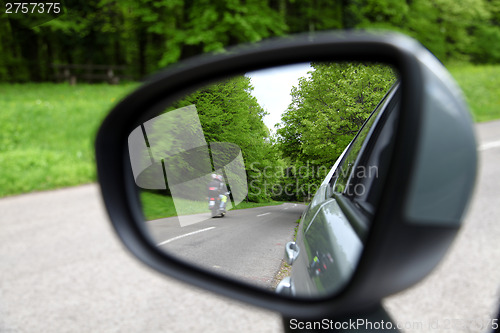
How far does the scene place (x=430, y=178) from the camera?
0.61 metres

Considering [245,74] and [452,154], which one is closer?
[452,154]

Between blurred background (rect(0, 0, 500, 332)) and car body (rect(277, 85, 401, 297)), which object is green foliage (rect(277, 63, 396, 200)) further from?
blurred background (rect(0, 0, 500, 332))

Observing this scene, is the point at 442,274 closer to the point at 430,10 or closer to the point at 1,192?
the point at 1,192

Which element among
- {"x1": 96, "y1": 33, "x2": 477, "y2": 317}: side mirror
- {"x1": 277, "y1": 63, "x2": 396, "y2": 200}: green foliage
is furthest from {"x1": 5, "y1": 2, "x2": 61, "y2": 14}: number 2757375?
{"x1": 277, "y1": 63, "x2": 396, "y2": 200}: green foliage

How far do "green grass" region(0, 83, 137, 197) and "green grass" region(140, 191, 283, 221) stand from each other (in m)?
4.67

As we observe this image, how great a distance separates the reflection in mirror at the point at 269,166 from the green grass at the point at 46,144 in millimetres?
4792

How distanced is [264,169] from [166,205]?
32cm

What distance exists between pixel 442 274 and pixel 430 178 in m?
3.45

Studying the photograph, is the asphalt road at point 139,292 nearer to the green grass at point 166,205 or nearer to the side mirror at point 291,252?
the green grass at point 166,205

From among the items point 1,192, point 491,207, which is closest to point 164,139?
point 491,207

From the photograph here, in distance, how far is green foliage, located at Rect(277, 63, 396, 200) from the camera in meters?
0.95

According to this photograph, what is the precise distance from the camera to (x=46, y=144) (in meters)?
11.5

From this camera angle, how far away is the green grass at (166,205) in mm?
1053

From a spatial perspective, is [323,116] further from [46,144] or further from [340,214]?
[46,144]
